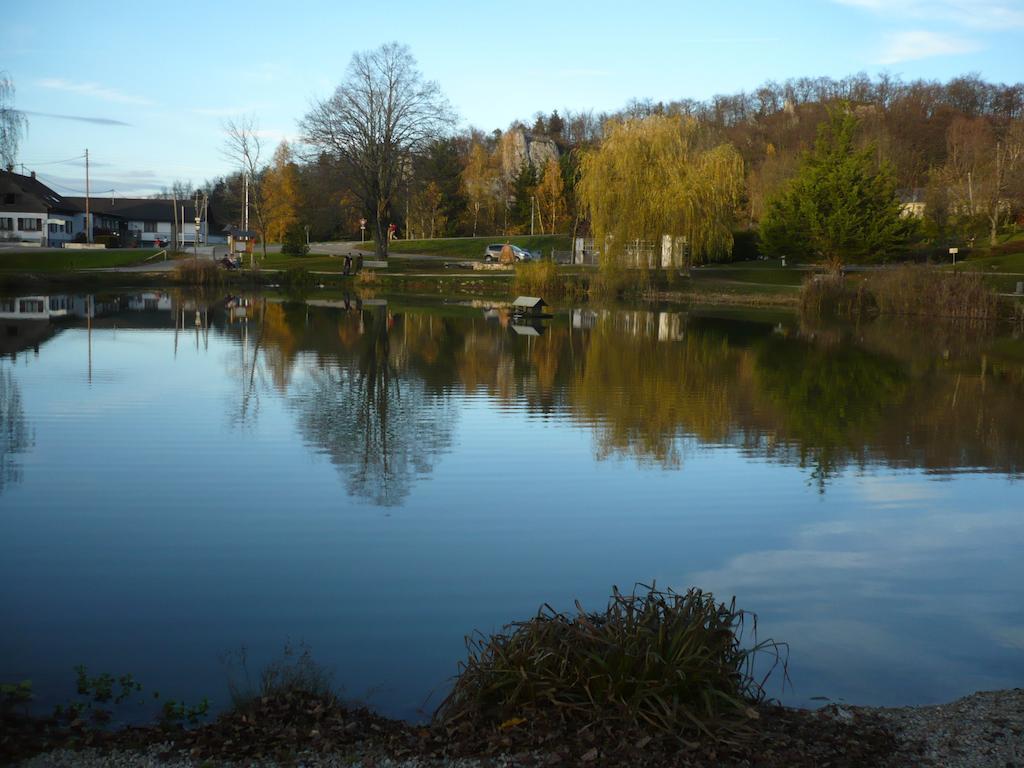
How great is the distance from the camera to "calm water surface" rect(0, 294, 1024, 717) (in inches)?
284

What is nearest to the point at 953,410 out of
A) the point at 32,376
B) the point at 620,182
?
the point at 32,376

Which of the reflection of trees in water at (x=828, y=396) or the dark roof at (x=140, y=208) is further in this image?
the dark roof at (x=140, y=208)

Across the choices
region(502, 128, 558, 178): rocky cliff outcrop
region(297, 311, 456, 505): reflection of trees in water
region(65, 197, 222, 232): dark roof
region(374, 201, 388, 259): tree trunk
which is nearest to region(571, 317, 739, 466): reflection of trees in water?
region(297, 311, 456, 505): reflection of trees in water

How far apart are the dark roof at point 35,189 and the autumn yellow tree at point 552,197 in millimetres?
40002

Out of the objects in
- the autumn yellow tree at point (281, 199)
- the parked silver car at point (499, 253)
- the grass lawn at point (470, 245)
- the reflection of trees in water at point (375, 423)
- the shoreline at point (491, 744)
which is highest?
the autumn yellow tree at point (281, 199)

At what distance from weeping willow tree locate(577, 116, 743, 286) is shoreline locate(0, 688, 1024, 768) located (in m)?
43.3

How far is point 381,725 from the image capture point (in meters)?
5.61

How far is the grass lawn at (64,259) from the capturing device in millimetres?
57719

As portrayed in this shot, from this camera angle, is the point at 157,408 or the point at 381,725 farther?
the point at 157,408

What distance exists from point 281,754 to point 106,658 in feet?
7.48

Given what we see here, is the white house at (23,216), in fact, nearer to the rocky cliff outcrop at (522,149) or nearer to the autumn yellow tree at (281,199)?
the autumn yellow tree at (281,199)

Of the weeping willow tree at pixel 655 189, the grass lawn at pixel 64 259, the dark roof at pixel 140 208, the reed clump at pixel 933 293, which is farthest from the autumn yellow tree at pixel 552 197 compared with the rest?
the reed clump at pixel 933 293

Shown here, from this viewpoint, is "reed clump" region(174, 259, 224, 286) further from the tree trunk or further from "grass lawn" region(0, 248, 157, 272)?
the tree trunk

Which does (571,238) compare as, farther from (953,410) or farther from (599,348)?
(953,410)
